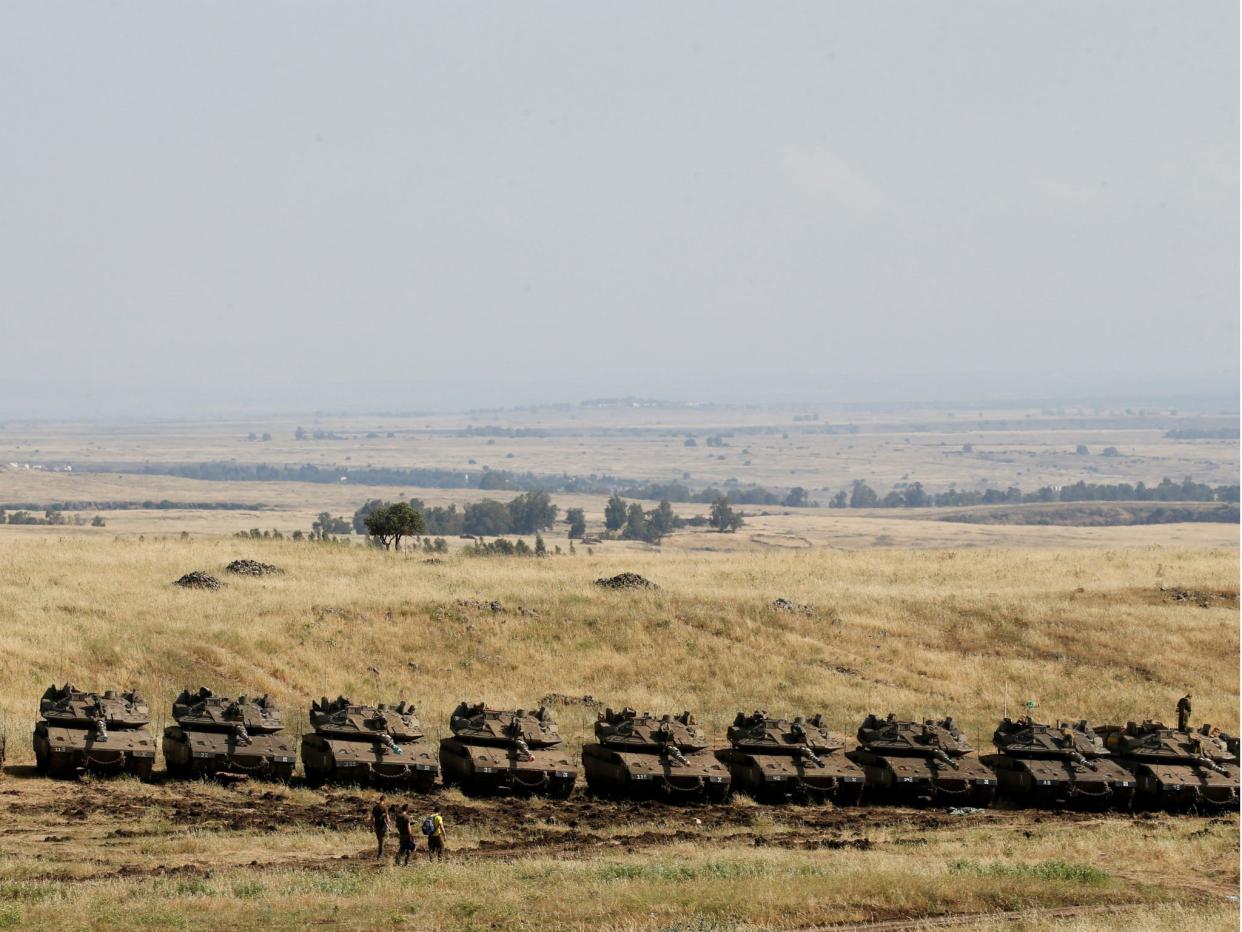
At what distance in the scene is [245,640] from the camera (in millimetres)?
51531

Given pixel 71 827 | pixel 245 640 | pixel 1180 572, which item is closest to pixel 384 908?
pixel 71 827

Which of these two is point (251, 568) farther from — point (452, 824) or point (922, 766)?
point (922, 766)

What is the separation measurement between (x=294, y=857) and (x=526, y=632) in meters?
27.0

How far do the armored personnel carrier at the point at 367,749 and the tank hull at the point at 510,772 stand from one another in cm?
70

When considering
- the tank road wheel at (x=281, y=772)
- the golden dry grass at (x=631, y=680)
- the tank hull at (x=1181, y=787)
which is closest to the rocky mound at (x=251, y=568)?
the golden dry grass at (x=631, y=680)

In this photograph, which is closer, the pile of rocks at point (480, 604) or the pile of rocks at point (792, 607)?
the pile of rocks at point (480, 604)

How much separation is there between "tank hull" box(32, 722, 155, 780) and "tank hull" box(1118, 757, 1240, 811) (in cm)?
2083

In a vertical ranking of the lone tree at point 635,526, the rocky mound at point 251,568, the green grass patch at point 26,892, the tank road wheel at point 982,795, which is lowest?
the lone tree at point 635,526

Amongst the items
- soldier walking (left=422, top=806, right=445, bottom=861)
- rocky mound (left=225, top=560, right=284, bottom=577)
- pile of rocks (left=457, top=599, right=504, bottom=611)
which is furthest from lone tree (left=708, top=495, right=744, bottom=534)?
soldier walking (left=422, top=806, right=445, bottom=861)

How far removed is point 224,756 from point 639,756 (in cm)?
846

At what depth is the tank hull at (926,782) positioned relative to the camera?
120ft

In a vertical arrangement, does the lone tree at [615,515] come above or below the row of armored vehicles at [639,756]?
below

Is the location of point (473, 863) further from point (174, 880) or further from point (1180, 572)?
point (1180, 572)

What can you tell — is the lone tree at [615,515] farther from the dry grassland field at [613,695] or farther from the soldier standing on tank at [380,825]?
the soldier standing on tank at [380,825]
